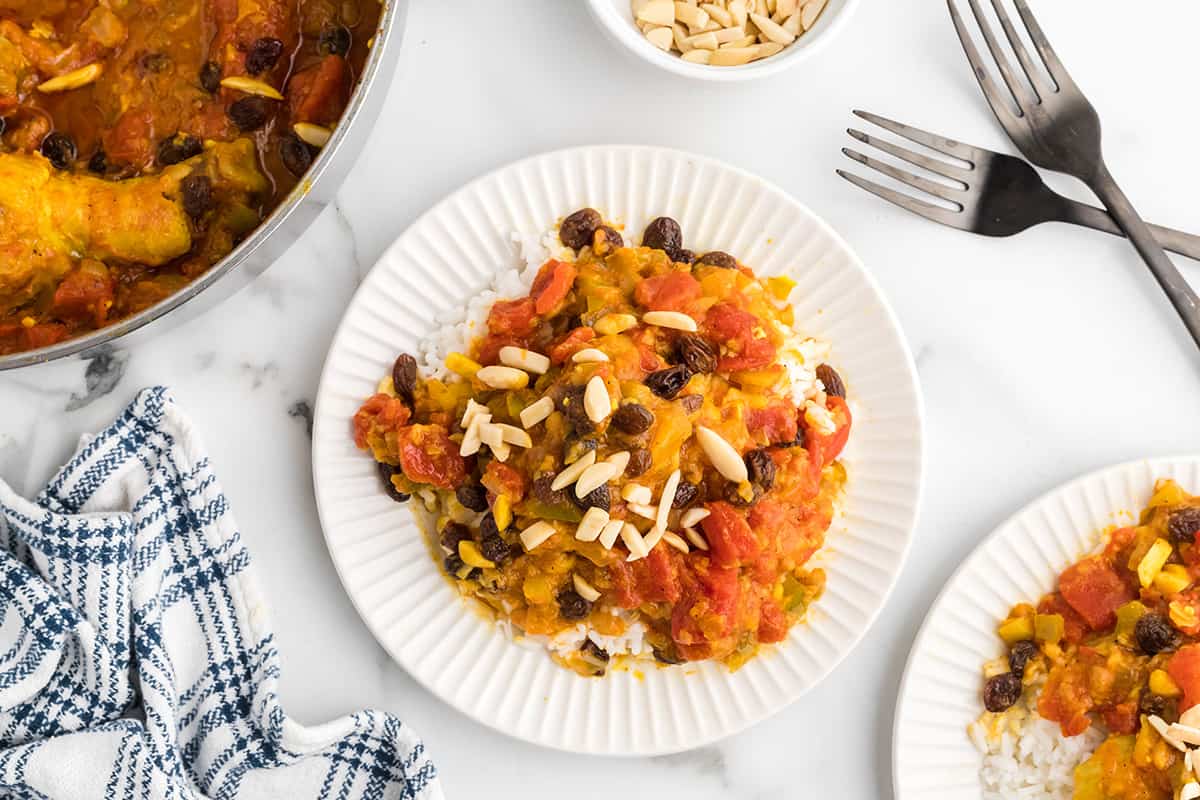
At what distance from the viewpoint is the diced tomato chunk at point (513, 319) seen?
2.50 meters

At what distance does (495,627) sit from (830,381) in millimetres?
967

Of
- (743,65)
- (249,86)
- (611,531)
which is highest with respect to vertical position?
(249,86)

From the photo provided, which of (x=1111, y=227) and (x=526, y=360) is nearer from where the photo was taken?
(x=526, y=360)

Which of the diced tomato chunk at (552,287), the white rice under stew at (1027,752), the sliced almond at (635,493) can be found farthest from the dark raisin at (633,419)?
the white rice under stew at (1027,752)

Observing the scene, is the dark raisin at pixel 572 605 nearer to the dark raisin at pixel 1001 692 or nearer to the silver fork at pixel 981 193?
the dark raisin at pixel 1001 692

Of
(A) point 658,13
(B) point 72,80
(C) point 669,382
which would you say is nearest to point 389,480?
(C) point 669,382

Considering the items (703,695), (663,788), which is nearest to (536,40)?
(703,695)

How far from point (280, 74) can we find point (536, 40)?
0.64m

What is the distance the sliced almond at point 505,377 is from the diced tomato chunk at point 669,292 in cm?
31

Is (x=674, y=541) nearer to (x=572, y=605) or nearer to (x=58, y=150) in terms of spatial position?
(x=572, y=605)

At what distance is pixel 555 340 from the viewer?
2.48 metres

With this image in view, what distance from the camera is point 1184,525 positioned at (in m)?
2.57

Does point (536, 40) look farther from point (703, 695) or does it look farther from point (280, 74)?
point (703, 695)

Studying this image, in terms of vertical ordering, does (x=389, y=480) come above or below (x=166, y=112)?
below
